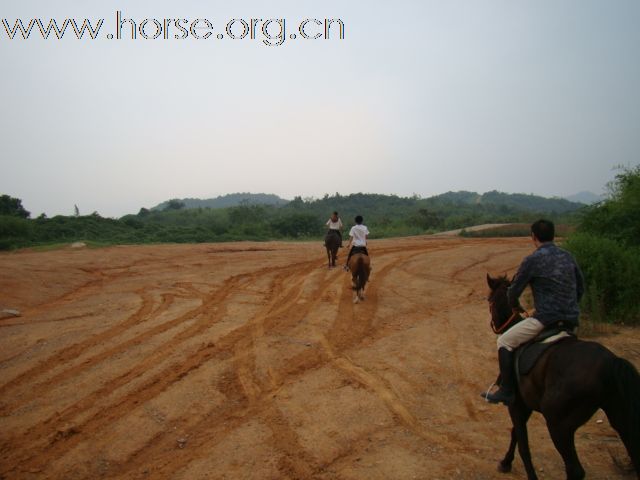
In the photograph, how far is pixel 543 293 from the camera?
447 cm

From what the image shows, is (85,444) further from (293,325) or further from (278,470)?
(293,325)

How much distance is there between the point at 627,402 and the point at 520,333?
103 cm

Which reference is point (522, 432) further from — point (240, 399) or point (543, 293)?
point (240, 399)

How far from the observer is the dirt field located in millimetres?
5148

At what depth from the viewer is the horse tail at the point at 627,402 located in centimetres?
362

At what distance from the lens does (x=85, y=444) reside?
5.68 meters

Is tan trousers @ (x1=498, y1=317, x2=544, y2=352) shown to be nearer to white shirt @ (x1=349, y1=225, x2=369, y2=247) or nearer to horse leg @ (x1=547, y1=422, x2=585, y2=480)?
horse leg @ (x1=547, y1=422, x2=585, y2=480)

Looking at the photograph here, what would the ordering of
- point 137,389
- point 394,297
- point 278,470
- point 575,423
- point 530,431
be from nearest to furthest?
point 575,423
point 278,470
point 530,431
point 137,389
point 394,297

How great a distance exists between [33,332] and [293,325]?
16.7 ft

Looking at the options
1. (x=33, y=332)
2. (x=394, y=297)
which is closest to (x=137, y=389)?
(x=33, y=332)

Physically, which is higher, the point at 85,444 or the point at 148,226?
the point at 148,226

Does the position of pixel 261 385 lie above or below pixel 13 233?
below

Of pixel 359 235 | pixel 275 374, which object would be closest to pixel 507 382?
pixel 275 374

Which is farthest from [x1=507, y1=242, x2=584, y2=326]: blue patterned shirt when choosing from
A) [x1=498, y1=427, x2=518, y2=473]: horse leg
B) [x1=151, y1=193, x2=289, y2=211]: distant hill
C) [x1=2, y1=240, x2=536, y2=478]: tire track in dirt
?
[x1=151, y1=193, x2=289, y2=211]: distant hill
